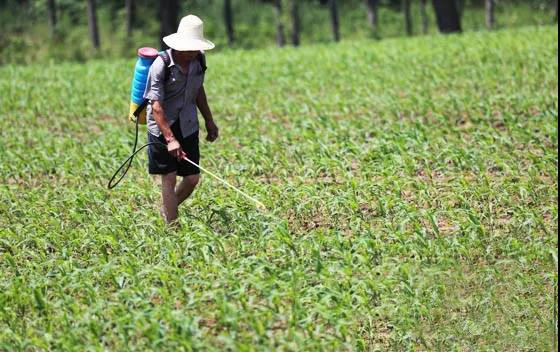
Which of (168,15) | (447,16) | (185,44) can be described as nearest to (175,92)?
(185,44)

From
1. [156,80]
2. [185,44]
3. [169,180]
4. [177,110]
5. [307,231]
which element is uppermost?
[185,44]

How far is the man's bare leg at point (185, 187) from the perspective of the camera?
9.34 metres

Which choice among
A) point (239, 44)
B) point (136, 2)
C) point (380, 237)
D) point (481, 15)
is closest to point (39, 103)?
point (380, 237)

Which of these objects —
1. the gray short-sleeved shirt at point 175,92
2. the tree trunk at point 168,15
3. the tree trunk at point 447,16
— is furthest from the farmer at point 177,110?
the tree trunk at point 447,16

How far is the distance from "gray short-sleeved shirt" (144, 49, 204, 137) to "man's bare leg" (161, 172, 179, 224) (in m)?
0.38

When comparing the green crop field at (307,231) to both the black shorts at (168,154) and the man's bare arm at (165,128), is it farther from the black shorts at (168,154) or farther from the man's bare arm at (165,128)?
the man's bare arm at (165,128)

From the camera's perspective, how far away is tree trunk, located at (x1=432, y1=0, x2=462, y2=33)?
1201 inches

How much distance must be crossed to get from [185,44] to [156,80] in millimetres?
386

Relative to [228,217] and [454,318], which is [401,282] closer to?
[454,318]

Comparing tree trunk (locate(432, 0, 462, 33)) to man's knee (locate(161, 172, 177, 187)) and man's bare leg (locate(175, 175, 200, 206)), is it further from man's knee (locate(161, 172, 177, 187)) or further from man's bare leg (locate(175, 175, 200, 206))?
man's knee (locate(161, 172, 177, 187))

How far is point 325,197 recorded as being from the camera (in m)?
10.0

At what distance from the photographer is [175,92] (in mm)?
9031

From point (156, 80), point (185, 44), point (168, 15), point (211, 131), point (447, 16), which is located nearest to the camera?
point (185, 44)

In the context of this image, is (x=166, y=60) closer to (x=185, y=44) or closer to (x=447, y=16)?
(x=185, y=44)
